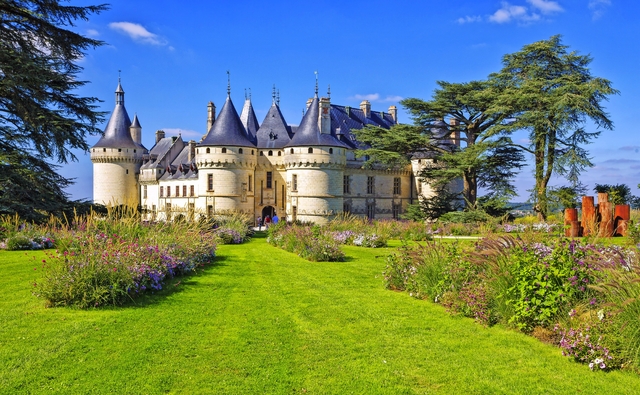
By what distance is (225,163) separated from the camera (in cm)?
3203

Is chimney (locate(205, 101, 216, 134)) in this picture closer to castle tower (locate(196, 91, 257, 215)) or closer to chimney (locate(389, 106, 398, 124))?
castle tower (locate(196, 91, 257, 215))

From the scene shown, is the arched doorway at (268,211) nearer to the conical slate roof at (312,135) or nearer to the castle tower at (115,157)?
the conical slate roof at (312,135)

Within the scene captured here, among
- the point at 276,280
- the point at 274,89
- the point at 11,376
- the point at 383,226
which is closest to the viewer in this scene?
the point at 11,376

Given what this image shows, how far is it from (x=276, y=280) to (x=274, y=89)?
2753 centimetres

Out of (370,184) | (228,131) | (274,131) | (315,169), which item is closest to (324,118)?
(315,169)

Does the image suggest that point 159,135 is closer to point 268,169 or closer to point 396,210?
point 268,169

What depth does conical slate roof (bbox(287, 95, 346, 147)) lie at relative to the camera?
31.9 m

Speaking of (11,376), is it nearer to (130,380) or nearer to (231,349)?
(130,380)

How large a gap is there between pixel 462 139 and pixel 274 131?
532 inches

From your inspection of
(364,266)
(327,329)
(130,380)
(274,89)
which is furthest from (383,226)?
(274,89)

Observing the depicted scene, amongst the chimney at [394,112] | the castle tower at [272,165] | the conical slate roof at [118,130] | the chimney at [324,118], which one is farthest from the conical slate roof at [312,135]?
the conical slate roof at [118,130]

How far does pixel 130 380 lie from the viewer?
4.70 meters

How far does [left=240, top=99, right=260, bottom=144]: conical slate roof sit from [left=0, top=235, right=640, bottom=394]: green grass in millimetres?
27570

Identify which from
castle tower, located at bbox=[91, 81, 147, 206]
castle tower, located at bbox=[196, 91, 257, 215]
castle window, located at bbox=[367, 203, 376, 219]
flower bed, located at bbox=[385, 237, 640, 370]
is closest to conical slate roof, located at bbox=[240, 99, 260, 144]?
castle tower, located at bbox=[196, 91, 257, 215]
